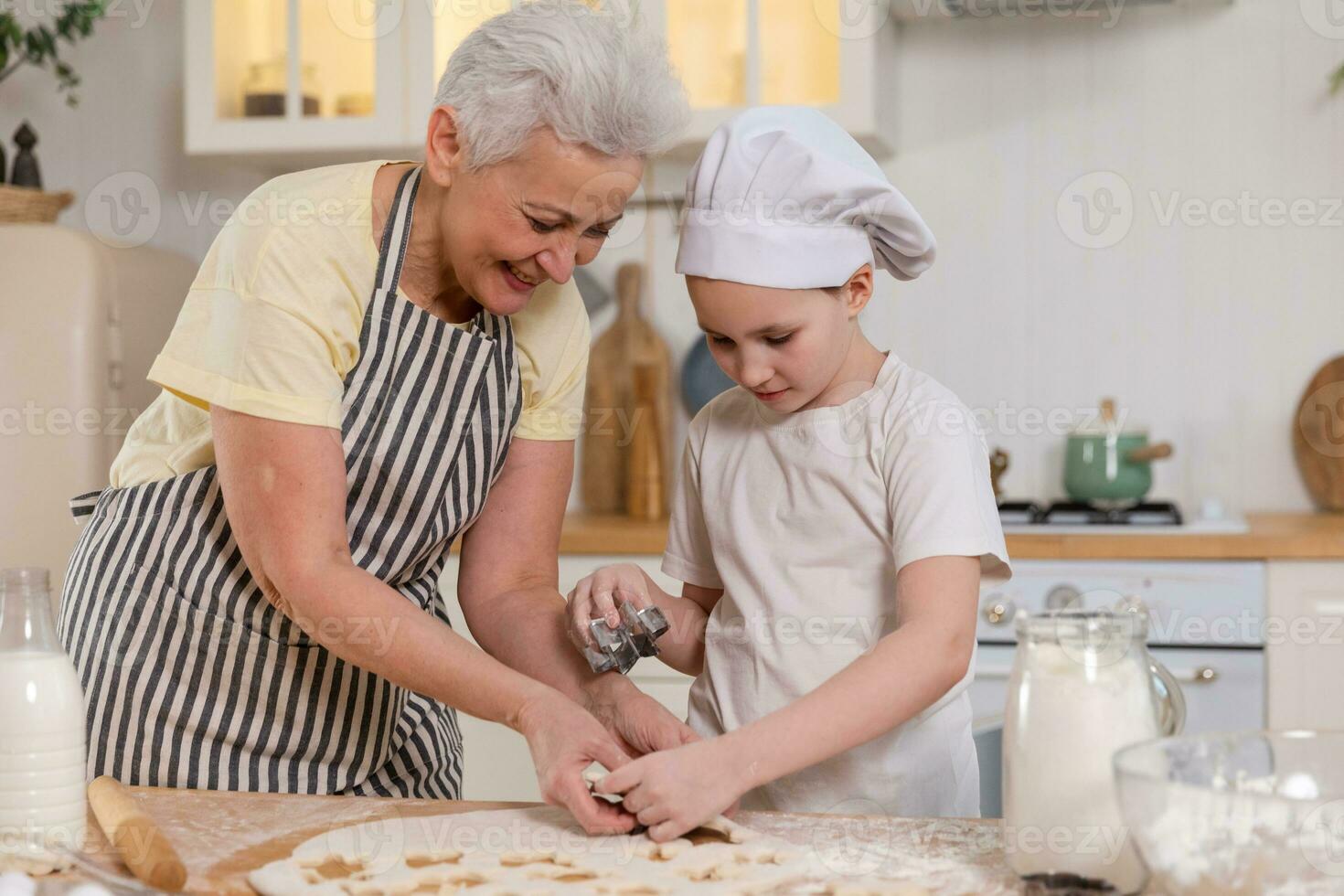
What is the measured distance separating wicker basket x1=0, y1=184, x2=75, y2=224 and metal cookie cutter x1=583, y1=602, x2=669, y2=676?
6.33 feet

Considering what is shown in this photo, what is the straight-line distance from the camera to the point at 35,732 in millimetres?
882

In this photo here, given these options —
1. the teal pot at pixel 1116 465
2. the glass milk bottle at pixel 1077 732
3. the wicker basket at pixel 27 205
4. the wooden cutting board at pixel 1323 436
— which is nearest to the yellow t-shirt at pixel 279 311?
the glass milk bottle at pixel 1077 732

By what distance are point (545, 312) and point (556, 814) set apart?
50cm

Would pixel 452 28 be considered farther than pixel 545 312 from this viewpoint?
Yes

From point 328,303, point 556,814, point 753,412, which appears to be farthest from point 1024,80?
point 556,814

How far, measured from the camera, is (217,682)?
122 cm

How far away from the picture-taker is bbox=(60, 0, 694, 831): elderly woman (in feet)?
3.51

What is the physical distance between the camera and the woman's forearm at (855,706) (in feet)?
3.10

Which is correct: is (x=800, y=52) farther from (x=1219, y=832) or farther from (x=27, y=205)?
(x=1219, y=832)

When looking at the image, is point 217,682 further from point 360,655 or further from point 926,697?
point 926,697

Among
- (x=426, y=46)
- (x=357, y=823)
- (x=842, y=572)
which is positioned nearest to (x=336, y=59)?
(x=426, y=46)

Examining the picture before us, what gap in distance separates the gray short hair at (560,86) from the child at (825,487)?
0.08 m

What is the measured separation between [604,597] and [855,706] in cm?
26

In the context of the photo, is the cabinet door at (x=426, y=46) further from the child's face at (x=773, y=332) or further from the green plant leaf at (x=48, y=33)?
the child's face at (x=773, y=332)
